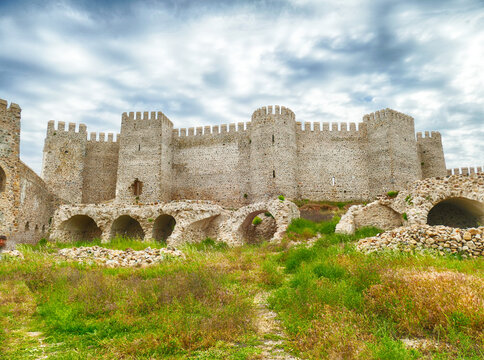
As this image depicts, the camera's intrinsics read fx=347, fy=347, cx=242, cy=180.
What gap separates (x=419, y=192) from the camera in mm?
14539

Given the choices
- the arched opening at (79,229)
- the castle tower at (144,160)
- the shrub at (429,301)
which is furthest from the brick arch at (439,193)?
the castle tower at (144,160)

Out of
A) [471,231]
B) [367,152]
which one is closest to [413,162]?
[367,152]

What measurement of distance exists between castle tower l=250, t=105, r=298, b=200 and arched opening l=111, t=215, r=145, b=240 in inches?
397

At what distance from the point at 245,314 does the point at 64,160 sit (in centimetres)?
3079

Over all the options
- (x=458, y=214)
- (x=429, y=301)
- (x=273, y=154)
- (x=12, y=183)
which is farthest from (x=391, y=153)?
(x=12, y=183)

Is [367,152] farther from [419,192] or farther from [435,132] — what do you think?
[419,192]

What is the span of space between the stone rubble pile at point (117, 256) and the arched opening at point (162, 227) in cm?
774

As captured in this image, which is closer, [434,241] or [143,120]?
[434,241]

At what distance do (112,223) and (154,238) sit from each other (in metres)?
2.76

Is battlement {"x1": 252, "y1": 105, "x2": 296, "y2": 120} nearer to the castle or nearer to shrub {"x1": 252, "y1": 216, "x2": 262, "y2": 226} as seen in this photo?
the castle

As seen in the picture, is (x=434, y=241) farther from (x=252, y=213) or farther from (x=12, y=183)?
(x=12, y=183)

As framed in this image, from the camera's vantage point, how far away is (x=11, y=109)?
1759cm

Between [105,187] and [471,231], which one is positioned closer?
[471,231]

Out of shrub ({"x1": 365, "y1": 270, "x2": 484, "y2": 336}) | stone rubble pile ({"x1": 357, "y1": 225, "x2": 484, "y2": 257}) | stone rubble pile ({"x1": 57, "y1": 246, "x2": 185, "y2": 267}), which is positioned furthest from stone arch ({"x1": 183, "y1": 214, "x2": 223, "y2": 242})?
shrub ({"x1": 365, "y1": 270, "x2": 484, "y2": 336})
